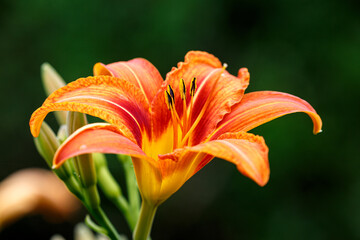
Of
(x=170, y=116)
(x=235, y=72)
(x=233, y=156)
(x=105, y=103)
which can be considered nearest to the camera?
(x=233, y=156)

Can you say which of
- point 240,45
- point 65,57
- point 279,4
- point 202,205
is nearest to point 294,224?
point 202,205

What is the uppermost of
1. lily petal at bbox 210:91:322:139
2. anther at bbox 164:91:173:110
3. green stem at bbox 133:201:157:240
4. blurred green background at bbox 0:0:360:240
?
anther at bbox 164:91:173:110

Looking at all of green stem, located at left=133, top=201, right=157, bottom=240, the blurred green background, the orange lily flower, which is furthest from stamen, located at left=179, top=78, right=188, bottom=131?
the blurred green background

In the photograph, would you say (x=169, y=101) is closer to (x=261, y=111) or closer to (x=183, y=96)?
(x=183, y=96)

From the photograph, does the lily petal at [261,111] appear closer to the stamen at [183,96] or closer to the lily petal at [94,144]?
the stamen at [183,96]

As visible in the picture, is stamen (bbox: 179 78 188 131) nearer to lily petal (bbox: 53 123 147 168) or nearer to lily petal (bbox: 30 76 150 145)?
lily petal (bbox: 30 76 150 145)

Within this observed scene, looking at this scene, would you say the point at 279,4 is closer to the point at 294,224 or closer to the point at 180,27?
the point at 180,27

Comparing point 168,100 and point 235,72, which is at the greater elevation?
point 168,100

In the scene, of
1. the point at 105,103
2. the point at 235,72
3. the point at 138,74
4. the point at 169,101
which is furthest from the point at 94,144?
the point at 235,72
